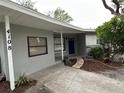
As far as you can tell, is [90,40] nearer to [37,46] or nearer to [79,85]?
[37,46]

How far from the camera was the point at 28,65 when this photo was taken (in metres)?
9.55

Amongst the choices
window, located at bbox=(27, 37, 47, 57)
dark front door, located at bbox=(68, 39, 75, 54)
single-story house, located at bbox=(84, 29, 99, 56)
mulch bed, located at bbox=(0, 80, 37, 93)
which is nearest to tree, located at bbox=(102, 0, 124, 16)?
single-story house, located at bbox=(84, 29, 99, 56)

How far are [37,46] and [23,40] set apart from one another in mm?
1824

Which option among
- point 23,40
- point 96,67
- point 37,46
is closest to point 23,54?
point 23,40

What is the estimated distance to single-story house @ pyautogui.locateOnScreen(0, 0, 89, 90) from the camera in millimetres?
6382

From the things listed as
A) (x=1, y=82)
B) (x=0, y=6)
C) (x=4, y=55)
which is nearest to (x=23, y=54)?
(x=4, y=55)

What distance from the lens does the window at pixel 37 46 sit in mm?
10017

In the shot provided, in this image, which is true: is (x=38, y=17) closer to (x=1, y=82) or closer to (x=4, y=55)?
(x=4, y=55)

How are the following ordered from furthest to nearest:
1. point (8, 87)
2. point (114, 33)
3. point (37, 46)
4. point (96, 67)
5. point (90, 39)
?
Answer: point (90, 39) → point (114, 33) → point (96, 67) → point (37, 46) → point (8, 87)

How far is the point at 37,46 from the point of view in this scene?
10914 millimetres

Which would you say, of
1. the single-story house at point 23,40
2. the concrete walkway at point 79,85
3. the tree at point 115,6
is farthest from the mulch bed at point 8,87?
the tree at point 115,6

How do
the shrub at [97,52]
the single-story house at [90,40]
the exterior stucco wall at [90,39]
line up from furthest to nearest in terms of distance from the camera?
1. the exterior stucco wall at [90,39]
2. the single-story house at [90,40]
3. the shrub at [97,52]

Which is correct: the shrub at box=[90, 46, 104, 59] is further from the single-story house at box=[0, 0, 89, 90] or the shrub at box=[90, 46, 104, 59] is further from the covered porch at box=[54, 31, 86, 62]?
the single-story house at box=[0, 0, 89, 90]

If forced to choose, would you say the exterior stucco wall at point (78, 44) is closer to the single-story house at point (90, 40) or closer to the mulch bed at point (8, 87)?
the single-story house at point (90, 40)
